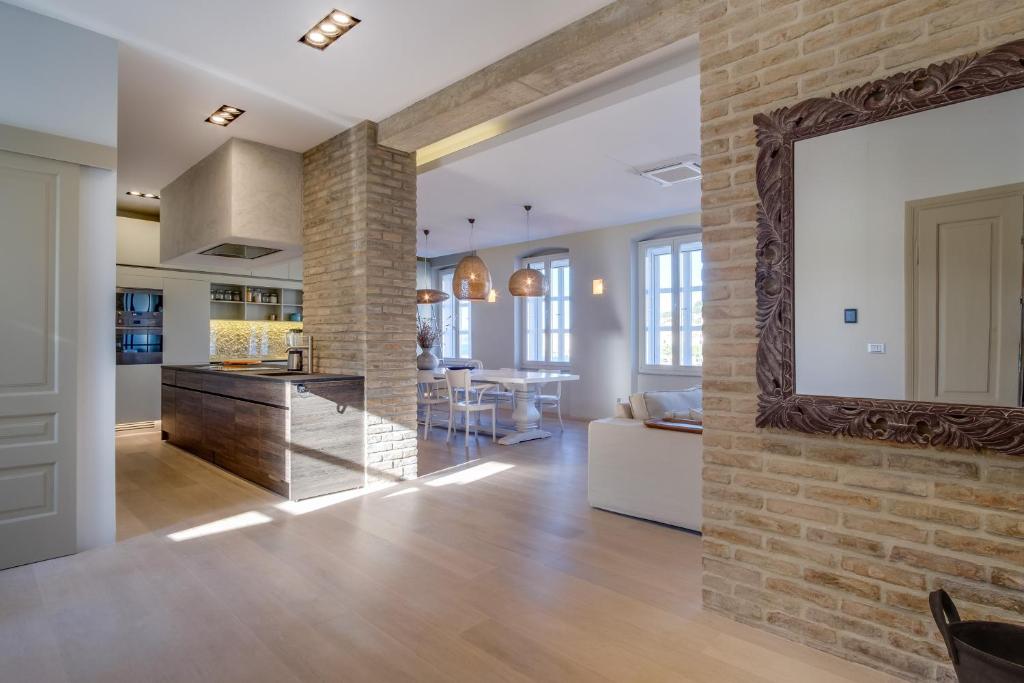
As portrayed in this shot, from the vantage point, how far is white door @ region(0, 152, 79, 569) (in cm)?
278

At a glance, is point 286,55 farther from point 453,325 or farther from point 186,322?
point 453,325

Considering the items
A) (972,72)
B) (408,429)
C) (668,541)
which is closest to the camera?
(972,72)

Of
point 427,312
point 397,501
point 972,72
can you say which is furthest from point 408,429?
point 427,312

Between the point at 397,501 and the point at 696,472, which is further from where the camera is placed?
the point at 397,501

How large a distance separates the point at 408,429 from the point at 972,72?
4022 millimetres

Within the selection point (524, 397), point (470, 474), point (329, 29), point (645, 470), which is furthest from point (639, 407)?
point (329, 29)

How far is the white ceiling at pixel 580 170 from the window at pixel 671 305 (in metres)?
0.57

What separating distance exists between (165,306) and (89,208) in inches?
179

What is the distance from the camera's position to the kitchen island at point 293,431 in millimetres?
3959

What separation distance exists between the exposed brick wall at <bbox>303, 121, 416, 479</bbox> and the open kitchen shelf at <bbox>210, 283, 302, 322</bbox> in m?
3.91

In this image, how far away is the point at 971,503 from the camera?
173cm

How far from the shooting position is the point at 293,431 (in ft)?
12.9

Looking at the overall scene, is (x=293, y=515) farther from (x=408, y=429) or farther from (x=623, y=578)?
(x=623, y=578)

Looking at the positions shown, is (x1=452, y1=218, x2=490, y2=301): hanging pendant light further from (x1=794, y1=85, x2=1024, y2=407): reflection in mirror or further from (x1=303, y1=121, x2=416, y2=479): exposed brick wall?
(x1=794, y1=85, x2=1024, y2=407): reflection in mirror
